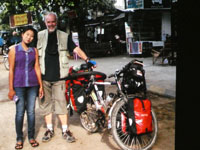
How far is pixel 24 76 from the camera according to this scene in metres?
3.72

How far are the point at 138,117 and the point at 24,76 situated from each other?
1.80m

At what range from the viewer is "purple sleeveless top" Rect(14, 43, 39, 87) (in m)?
3.69

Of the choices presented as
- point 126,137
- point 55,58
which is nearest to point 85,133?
point 126,137

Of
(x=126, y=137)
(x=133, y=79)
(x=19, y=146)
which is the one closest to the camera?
(x=133, y=79)

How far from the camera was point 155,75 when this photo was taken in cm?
918

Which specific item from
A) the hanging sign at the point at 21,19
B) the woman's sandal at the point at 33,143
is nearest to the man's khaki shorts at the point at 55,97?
the woman's sandal at the point at 33,143

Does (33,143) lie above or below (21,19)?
below

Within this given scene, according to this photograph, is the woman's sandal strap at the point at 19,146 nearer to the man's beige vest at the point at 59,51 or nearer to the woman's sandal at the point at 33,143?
the woman's sandal at the point at 33,143

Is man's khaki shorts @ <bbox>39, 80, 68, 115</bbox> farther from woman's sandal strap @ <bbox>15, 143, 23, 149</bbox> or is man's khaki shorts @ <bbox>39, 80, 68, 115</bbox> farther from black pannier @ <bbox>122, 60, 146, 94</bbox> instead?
black pannier @ <bbox>122, 60, 146, 94</bbox>

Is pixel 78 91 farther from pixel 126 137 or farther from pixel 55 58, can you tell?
pixel 126 137

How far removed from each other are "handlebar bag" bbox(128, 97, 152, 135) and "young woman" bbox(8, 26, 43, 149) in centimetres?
152

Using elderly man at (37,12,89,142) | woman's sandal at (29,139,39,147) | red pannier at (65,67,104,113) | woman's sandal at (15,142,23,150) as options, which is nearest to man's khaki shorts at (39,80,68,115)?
elderly man at (37,12,89,142)

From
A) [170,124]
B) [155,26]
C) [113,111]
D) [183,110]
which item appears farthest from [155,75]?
[155,26]

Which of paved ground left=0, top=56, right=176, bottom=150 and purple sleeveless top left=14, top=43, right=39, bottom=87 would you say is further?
paved ground left=0, top=56, right=176, bottom=150
